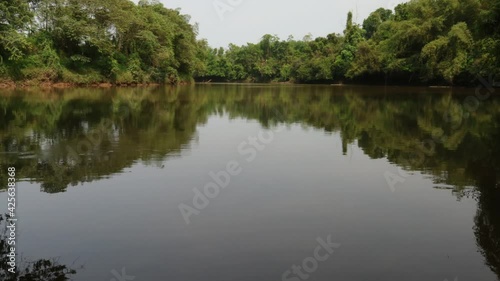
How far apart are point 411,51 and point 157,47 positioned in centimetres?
3147

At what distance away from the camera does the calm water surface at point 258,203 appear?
496 cm

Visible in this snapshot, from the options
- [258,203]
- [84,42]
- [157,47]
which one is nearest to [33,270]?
[258,203]

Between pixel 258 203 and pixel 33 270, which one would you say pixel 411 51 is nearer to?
pixel 258 203

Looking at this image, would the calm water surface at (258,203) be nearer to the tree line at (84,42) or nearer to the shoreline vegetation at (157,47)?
the shoreline vegetation at (157,47)

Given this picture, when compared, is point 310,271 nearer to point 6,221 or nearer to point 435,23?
point 6,221

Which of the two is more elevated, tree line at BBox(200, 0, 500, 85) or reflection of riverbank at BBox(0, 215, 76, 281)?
tree line at BBox(200, 0, 500, 85)

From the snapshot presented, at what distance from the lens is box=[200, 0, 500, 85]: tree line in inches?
1570

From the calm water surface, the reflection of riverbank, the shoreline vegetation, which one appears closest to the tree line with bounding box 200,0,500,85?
the shoreline vegetation

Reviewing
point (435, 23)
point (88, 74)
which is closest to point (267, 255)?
point (88, 74)

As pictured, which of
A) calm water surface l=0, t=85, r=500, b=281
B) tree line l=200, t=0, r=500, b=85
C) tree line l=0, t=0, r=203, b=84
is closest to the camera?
calm water surface l=0, t=85, r=500, b=281

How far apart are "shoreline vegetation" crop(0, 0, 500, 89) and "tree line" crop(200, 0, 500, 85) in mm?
111

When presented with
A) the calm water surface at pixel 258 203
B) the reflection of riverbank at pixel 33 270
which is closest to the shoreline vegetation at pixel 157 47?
the calm water surface at pixel 258 203

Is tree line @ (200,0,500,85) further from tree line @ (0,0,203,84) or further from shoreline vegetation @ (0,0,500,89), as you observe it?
tree line @ (0,0,203,84)

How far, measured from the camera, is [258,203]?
7172 mm
